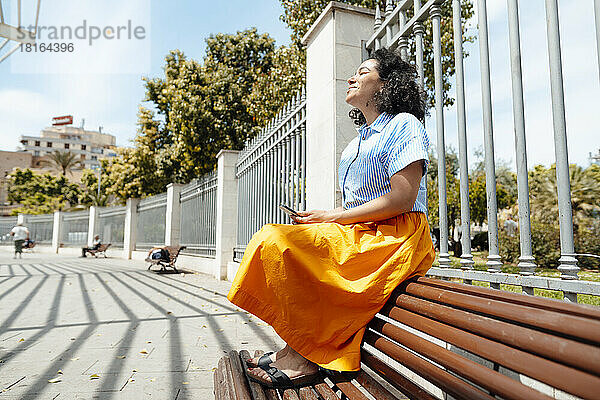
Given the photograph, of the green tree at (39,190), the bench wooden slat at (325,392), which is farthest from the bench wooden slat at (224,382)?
the green tree at (39,190)

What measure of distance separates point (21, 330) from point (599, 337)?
514cm

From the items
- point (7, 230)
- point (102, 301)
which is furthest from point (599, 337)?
point (7, 230)

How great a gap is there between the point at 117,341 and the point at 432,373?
3.53 meters

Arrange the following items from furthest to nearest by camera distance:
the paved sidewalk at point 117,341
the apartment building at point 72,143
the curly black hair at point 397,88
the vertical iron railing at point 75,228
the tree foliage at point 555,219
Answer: the apartment building at point 72,143 → the vertical iron railing at point 75,228 → the tree foliage at point 555,219 → the paved sidewalk at point 117,341 → the curly black hair at point 397,88

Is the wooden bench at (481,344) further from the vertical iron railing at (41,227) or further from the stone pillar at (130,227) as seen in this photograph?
the vertical iron railing at (41,227)

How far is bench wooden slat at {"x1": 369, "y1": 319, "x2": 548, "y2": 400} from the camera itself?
0.87 m

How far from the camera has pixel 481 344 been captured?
3.38 ft

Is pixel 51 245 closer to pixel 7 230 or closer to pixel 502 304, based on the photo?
pixel 7 230

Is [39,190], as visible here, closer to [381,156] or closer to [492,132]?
[381,156]

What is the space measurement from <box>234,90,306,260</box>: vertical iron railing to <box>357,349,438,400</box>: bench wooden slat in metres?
3.38

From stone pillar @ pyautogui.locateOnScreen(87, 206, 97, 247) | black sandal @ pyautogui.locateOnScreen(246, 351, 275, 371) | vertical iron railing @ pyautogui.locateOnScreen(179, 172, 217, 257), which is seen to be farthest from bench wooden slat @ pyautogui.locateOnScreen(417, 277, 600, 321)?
stone pillar @ pyautogui.locateOnScreen(87, 206, 97, 247)

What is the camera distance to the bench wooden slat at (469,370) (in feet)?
2.86

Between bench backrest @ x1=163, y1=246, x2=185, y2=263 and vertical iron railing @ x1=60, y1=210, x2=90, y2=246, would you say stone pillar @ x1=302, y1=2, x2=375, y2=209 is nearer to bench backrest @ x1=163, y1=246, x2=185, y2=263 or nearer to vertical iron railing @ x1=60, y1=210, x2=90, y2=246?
bench backrest @ x1=163, y1=246, x2=185, y2=263

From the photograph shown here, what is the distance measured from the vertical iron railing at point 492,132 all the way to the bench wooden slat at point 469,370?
678mm
